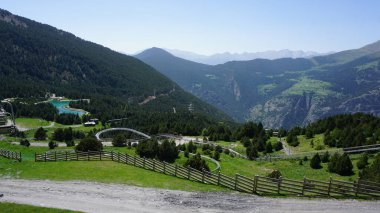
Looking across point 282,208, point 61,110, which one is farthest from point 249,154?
point 61,110

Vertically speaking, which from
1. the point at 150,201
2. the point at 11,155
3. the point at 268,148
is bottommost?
the point at 268,148

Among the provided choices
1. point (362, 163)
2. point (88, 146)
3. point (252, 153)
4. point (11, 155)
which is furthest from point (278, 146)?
point (11, 155)

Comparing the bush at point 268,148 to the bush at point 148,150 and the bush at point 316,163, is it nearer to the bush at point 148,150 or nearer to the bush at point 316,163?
the bush at point 316,163

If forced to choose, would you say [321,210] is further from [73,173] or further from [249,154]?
[249,154]

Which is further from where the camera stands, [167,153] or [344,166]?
[167,153]

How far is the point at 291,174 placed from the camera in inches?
2515

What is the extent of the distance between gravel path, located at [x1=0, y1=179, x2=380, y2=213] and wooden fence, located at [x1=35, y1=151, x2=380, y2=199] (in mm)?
1519

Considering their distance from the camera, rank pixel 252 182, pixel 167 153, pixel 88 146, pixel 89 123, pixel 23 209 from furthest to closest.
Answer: pixel 89 123 → pixel 167 153 → pixel 88 146 → pixel 252 182 → pixel 23 209

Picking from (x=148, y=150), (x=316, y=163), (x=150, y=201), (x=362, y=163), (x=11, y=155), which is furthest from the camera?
(x=316, y=163)

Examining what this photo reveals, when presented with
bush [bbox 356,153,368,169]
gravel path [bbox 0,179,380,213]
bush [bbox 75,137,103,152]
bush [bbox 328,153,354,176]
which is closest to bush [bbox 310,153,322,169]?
bush [bbox 328,153,354,176]

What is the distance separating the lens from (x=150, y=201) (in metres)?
34.0

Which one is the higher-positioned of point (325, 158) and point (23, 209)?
point (23, 209)

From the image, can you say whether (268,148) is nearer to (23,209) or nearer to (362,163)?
(362,163)

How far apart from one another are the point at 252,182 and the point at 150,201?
1060 centimetres
